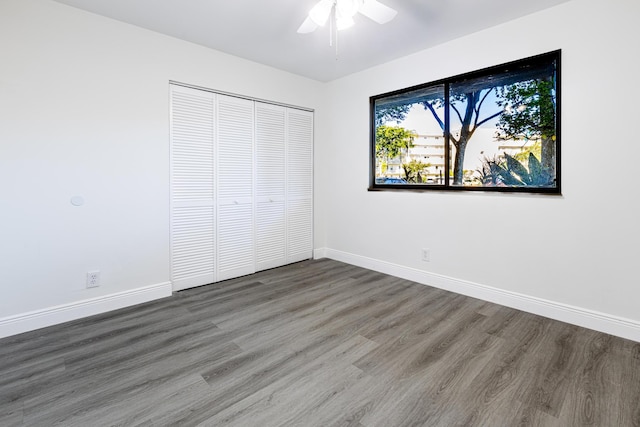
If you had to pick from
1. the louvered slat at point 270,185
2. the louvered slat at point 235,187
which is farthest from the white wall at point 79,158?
the louvered slat at point 270,185

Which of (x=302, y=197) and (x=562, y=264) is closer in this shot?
(x=562, y=264)

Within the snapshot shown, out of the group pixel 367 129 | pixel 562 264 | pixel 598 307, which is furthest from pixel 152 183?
pixel 598 307

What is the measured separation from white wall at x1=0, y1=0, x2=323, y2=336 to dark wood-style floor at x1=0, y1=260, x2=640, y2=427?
1.11 feet

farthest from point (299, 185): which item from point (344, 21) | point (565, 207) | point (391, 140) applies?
point (565, 207)

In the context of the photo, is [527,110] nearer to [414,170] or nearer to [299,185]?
[414,170]

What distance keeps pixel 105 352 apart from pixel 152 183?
151cm

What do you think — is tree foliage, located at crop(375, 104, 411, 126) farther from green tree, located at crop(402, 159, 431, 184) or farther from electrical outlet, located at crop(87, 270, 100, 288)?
electrical outlet, located at crop(87, 270, 100, 288)

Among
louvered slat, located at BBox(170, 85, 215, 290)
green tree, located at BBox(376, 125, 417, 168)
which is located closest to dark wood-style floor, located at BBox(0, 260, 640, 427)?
louvered slat, located at BBox(170, 85, 215, 290)

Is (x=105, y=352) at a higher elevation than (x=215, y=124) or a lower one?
lower

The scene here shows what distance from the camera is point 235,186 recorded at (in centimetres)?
361

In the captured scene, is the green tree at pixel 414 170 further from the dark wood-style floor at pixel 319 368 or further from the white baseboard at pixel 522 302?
the dark wood-style floor at pixel 319 368

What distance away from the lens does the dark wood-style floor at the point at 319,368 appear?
1.54 metres

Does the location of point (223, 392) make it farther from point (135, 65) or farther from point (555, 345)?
point (135, 65)

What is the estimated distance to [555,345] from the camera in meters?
2.17
